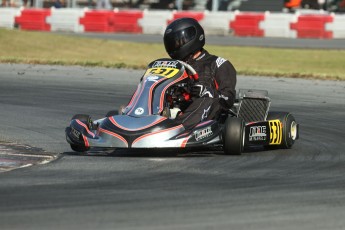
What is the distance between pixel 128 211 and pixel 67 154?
9.22 ft

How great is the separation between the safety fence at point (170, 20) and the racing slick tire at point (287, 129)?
1966 cm

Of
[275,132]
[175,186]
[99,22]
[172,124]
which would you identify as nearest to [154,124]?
[172,124]

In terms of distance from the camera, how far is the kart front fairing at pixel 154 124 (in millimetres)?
8188

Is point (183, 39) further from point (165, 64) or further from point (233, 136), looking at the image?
point (233, 136)

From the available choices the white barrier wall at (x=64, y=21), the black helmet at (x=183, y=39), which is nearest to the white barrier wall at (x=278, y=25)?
the white barrier wall at (x=64, y=21)

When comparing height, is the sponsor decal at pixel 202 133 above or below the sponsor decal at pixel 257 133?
above

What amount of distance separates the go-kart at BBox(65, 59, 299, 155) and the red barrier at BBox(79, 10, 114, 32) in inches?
893

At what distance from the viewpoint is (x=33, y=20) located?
3138 centimetres

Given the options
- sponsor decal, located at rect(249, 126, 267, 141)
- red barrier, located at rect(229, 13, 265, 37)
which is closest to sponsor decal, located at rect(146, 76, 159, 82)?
sponsor decal, located at rect(249, 126, 267, 141)

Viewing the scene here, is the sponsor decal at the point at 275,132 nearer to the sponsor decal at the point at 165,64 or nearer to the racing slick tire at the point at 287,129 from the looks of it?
the racing slick tire at the point at 287,129

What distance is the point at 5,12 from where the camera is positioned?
31531 millimetres

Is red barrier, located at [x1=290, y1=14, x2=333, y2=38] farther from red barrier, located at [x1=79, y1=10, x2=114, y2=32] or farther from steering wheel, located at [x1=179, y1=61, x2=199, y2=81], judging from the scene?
steering wheel, located at [x1=179, y1=61, x2=199, y2=81]

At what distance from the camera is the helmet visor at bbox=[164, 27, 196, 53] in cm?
929

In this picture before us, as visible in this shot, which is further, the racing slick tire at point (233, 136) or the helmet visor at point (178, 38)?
the helmet visor at point (178, 38)
